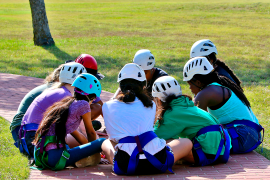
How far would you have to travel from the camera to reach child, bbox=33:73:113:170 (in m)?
3.97

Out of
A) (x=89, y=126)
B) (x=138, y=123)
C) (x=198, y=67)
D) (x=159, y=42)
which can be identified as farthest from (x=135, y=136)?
(x=159, y=42)

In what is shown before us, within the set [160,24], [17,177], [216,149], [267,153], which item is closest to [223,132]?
[216,149]

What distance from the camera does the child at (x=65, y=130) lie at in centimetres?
397

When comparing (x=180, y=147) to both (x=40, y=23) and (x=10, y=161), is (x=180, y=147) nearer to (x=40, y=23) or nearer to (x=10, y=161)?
(x=10, y=161)

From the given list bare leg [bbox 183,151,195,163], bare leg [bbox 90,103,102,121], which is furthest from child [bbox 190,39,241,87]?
bare leg [bbox 90,103,102,121]

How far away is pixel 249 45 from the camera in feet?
56.5

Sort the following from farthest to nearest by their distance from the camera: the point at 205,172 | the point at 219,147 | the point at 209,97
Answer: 1. the point at 209,97
2. the point at 219,147
3. the point at 205,172

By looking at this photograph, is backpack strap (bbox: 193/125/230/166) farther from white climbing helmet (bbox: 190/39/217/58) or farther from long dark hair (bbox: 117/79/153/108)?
white climbing helmet (bbox: 190/39/217/58)

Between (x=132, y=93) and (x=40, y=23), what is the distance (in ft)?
42.9

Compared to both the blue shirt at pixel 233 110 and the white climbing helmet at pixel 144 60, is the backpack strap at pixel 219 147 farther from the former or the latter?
the white climbing helmet at pixel 144 60

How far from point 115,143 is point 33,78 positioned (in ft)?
22.6

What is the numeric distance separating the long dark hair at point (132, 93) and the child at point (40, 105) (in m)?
0.83

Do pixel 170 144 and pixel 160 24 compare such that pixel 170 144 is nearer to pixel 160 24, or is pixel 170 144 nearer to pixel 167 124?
pixel 167 124

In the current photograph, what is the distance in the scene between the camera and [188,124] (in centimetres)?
430
